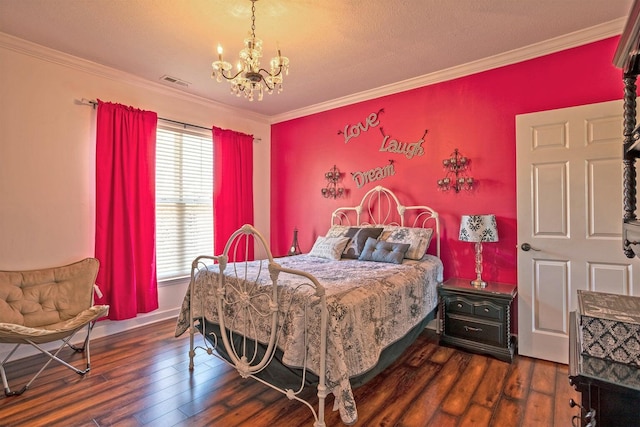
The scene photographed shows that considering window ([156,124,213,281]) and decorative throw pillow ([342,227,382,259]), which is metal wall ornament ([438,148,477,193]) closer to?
decorative throw pillow ([342,227,382,259])

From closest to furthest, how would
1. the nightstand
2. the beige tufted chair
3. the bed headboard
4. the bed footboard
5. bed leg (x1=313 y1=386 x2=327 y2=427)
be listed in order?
bed leg (x1=313 y1=386 x2=327 y2=427) → the bed footboard → the beige tufted chair → the nightstand → the bed headboard

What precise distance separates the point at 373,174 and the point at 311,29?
183cm

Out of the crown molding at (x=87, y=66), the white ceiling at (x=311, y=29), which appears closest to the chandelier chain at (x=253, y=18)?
the white ceiling at (x=311, y=29)

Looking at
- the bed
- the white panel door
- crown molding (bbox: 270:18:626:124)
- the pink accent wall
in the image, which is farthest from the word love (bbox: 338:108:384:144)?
the white panel door

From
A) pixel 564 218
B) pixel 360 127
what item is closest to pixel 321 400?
pixel 564 218

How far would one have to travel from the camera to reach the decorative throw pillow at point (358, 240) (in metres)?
3.41

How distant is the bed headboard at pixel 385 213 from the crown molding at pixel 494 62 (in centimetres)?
115

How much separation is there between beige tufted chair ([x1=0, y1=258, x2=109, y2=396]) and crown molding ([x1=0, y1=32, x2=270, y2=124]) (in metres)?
1.84

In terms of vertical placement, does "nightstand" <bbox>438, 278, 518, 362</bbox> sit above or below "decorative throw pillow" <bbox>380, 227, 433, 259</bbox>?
below

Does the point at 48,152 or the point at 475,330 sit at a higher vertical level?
the point at 48,152

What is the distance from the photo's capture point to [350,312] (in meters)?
1.82

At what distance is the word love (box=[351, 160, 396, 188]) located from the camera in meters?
3.80

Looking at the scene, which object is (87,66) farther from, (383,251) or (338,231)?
(383,251)

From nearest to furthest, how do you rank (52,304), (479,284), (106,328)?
(52,304), (479,284), (106,328)
